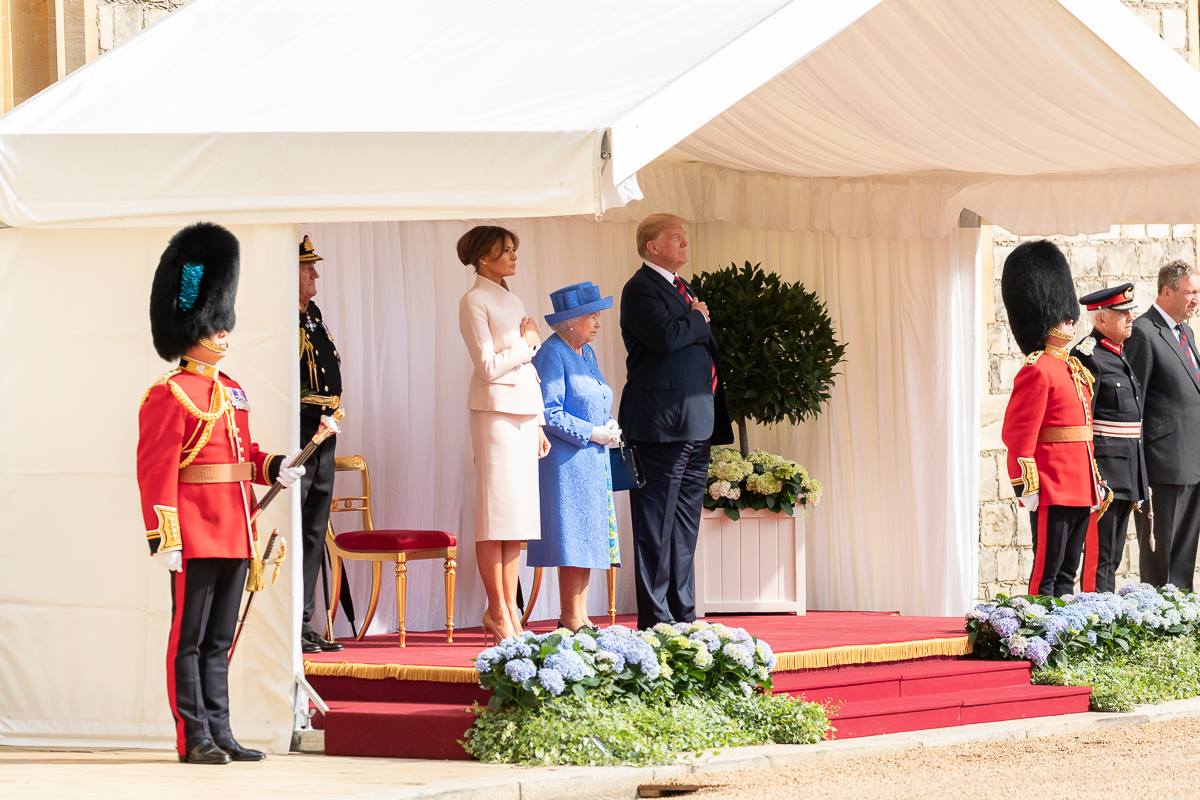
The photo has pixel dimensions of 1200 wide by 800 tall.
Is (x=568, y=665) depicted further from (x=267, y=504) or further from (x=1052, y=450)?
(x=1052, y=450)

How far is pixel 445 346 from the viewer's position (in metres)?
8.59

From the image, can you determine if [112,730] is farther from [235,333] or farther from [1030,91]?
[1030,91]

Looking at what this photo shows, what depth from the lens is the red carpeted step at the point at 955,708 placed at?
6.39 m

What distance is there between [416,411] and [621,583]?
5.27 feet

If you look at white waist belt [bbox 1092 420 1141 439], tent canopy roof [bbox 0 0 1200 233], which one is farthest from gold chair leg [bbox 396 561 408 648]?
white waist belt [bbox 1092 420 1141 439]

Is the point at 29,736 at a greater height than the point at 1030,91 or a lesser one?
lesser

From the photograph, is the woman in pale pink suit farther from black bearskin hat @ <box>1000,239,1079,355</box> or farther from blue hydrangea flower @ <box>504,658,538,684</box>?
black bearskin hat @ <box>1000,239,1079,355</box>

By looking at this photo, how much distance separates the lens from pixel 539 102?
595cm

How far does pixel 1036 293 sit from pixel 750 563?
6.48ft

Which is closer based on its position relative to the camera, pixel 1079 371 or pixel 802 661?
pixel 802 661

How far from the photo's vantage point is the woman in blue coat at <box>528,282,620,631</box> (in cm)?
705

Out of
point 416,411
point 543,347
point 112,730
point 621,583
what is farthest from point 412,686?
point 621,583

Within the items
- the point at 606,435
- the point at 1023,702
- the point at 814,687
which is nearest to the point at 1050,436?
the point at 1023,702

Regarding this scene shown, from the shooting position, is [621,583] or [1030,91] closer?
[1030,91]
